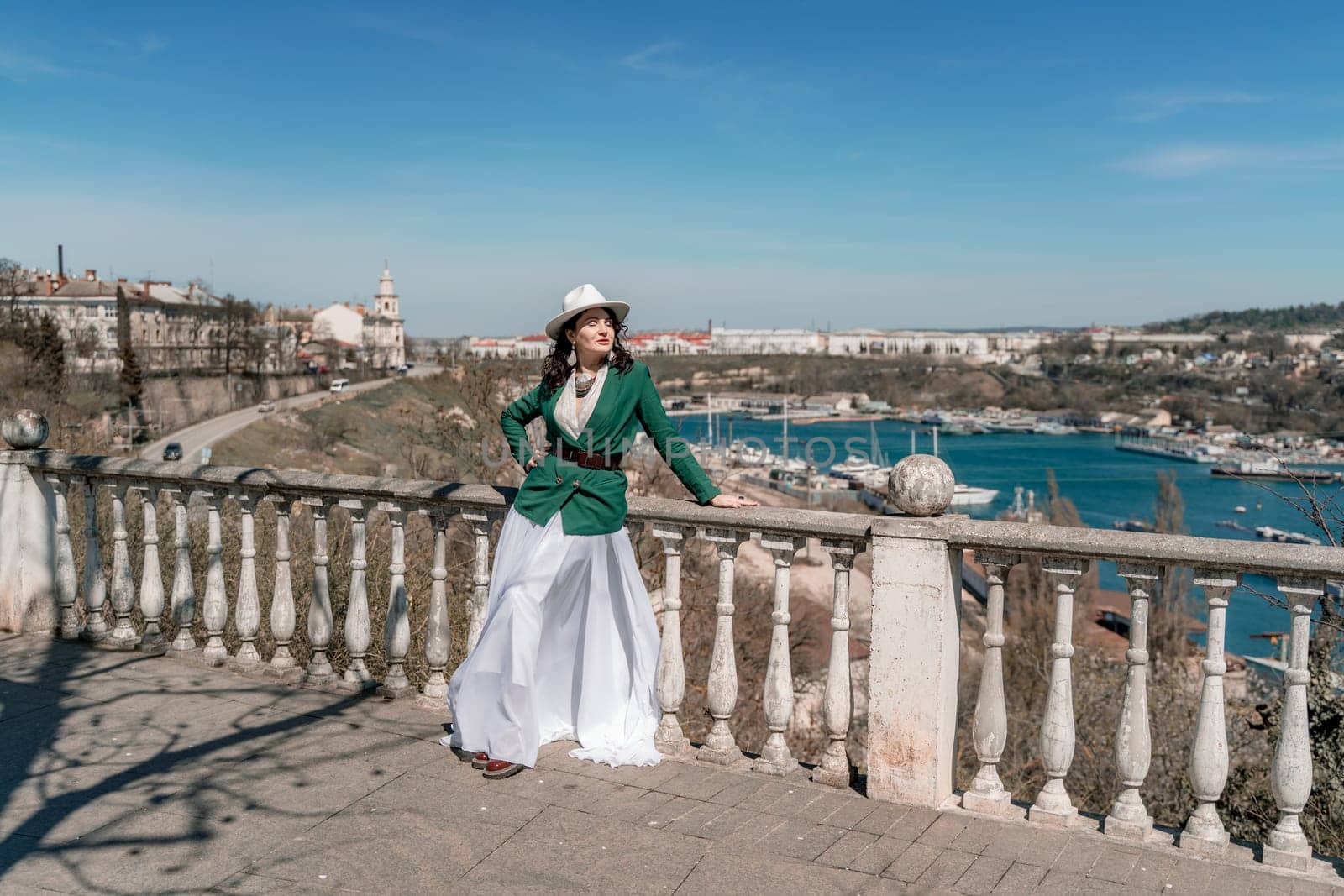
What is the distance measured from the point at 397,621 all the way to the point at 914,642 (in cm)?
248

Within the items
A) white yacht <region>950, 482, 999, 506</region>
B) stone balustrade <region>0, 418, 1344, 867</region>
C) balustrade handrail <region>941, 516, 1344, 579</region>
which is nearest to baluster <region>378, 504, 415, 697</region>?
stone balustrade <region>0, 418, 1344, 867</region>

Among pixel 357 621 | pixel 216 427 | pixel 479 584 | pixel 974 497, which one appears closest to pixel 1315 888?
pixel 479 584

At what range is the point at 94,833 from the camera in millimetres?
3580

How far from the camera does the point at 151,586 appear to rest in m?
5.71

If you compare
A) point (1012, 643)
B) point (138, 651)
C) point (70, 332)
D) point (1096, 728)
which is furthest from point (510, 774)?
point (70, 332)

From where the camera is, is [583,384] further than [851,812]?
Yes

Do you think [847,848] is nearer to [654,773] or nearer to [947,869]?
[947,869]

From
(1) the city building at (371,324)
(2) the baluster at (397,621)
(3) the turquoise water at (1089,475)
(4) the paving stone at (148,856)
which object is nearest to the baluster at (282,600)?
(2) the baluster at (397,621)

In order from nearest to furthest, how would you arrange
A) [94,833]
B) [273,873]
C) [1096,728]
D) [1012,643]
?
1. [273,873]
2. [94,833]
3. [1096,728]
4. [1012,643]

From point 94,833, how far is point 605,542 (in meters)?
2.01

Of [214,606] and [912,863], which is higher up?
[214,606]

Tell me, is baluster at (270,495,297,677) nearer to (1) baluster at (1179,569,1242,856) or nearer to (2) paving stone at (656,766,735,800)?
(2) paving stone at (656,766,735,800)

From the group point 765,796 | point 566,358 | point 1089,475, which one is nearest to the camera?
point 765,796

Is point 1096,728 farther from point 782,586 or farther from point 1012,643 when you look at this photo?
point 782,586
